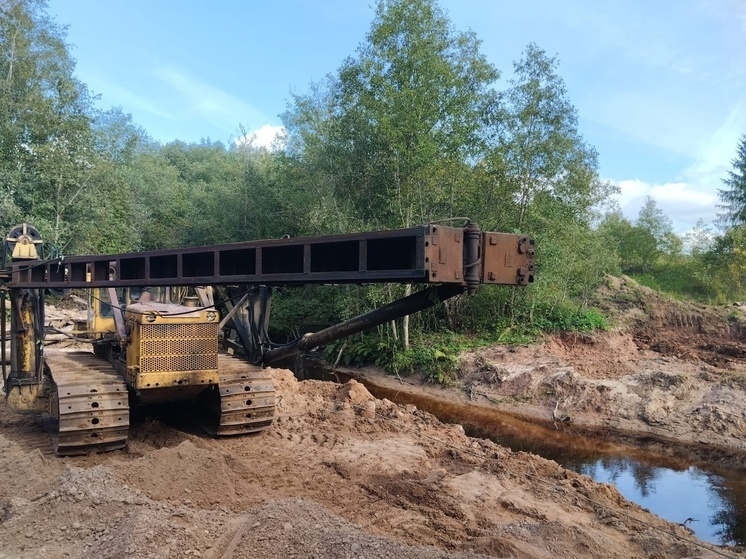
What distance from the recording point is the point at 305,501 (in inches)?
227

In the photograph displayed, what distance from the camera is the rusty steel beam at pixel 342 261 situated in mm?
3742

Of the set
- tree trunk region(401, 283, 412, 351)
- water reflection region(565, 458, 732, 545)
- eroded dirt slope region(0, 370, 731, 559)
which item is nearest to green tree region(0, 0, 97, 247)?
tree trunk region(401, 283, 412, 351)

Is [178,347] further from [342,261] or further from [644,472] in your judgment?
[644,472]

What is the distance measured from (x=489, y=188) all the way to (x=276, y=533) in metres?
14.6

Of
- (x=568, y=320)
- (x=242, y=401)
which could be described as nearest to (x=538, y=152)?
(x=568, y=320)

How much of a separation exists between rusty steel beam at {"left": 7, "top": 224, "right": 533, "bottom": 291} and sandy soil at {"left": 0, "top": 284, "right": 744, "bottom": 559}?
220 centimetres

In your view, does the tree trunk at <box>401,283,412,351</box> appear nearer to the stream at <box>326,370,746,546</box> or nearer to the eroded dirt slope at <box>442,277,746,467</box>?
the eroded dirt slope at <box>442,277,746,467</box>

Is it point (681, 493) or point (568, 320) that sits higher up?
point (568, 320)

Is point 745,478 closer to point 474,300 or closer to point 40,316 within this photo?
point 474,300

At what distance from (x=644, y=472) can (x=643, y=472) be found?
0.9 inches

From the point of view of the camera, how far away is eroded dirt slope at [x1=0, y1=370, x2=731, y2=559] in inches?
191

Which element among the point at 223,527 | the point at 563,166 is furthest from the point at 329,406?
the point at 563,166

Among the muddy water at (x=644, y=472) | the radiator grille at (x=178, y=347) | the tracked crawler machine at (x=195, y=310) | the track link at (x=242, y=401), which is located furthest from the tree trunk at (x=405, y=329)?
the radiator grille at (x=178, y=347)

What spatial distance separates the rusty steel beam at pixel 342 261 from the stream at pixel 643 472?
585 cm
